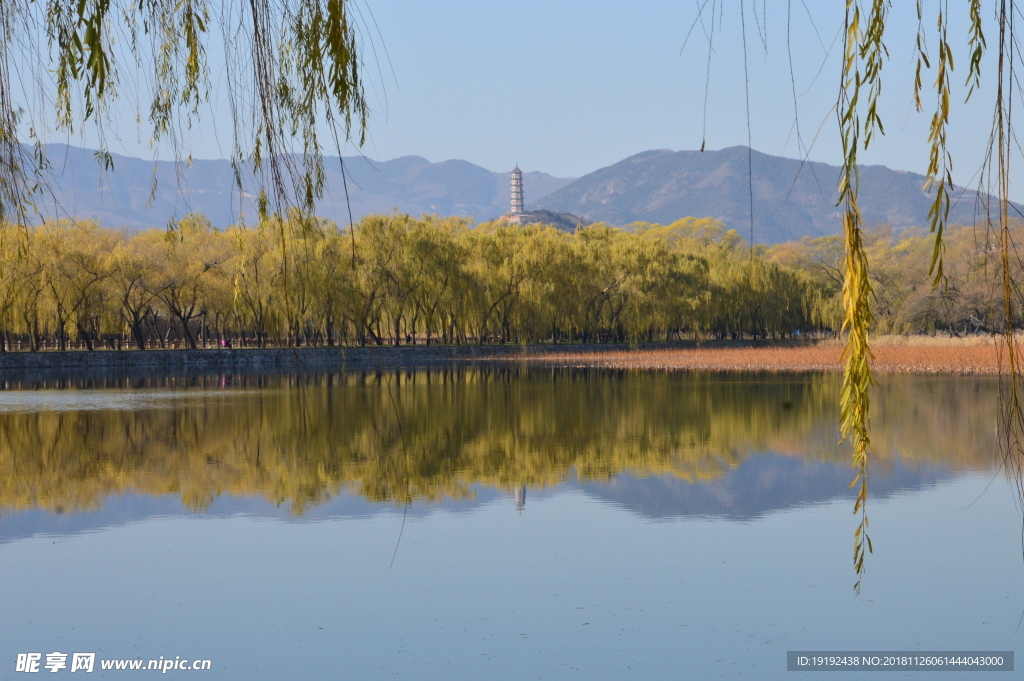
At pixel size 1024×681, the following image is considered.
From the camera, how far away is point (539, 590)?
765 cm

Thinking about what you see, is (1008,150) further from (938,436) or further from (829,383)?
(829,383)

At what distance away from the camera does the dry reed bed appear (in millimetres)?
33188

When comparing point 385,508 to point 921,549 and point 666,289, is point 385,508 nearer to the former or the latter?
point 921,549

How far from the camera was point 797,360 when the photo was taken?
40750mm

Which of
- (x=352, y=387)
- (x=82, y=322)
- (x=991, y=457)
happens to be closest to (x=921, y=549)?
(x=991, y=457)

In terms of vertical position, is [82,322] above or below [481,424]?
above

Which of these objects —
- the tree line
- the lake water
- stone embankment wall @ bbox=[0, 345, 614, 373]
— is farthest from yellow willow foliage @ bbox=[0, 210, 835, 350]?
the lake water

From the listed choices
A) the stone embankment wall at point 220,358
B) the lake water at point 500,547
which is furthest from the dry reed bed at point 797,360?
the lake water at point 500,547

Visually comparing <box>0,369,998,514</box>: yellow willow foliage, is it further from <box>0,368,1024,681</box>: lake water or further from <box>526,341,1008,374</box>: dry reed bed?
<box>526,341,1008,374</box>: dry reed bed

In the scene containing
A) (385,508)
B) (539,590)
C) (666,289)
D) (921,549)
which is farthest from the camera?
(666,289)

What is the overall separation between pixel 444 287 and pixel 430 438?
2814cm

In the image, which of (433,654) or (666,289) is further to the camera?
(666,289)

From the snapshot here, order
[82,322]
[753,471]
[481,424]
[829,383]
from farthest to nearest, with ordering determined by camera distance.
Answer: [82,322] → [829,383] → [481,424] → [753,471]

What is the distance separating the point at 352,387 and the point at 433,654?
25.3m
